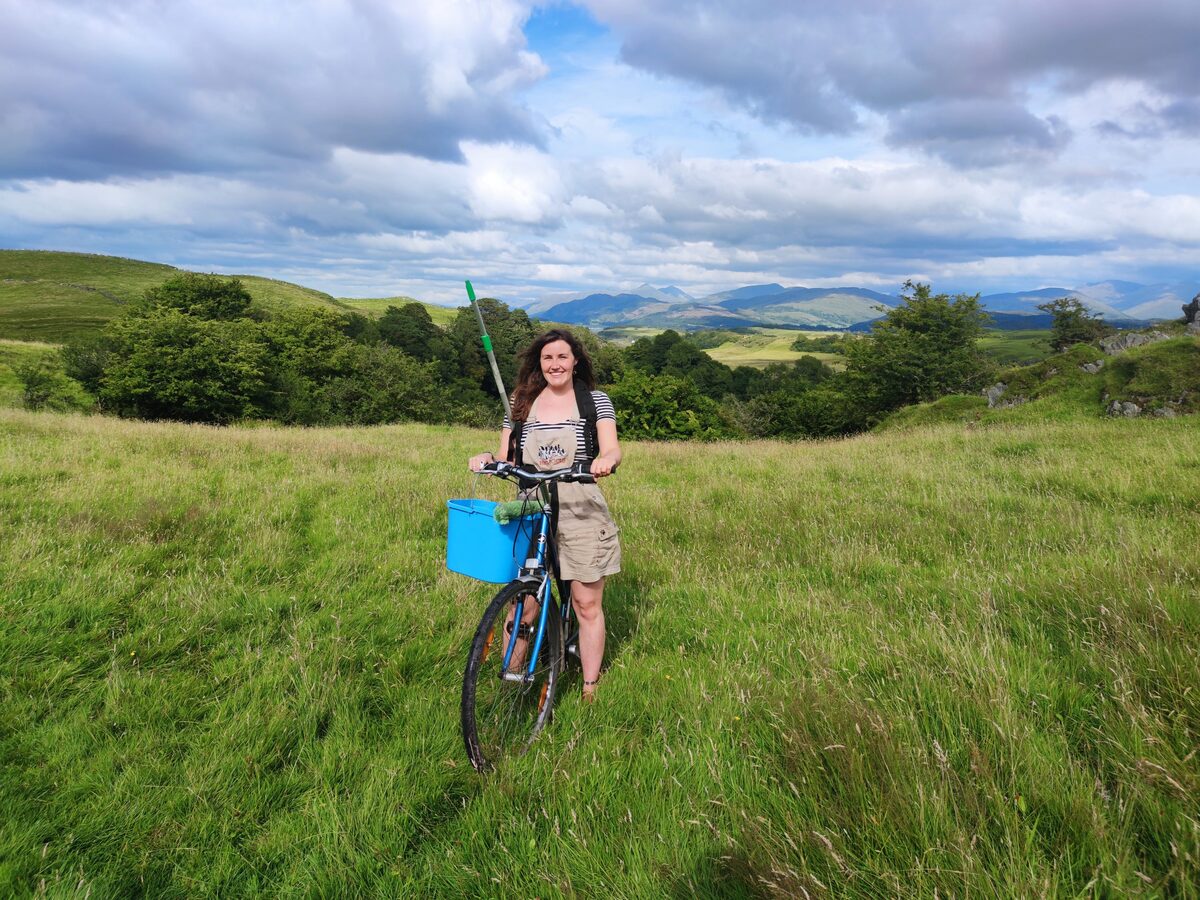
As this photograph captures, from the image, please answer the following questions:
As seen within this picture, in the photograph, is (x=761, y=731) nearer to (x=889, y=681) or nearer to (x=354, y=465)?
(x=889, y=681)

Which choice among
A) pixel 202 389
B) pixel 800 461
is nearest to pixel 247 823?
pixel 800 461

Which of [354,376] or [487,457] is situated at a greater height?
[487,457]

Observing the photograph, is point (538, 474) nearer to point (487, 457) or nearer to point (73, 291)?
point (487, 457)

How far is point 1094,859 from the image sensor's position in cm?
181

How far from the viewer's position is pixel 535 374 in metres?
4.12

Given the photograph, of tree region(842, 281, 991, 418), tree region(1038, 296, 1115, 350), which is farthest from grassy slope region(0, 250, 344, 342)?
tree region(1038, 296, 1115, 350)

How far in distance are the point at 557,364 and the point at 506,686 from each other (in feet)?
7.02

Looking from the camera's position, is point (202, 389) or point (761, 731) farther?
point (202, 389)

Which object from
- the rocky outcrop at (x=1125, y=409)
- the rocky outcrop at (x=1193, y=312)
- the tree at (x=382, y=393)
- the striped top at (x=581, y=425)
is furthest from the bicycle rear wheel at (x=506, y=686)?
the tree at (x=382, y=393)

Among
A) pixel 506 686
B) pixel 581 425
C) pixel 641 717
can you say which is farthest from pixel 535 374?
pixel 641 717

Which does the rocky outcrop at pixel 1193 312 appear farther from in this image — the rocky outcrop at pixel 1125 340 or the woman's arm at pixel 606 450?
the woman's arm at pixel 606 450

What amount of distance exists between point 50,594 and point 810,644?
20.3 ft

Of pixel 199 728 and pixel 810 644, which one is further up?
pixel 810 644

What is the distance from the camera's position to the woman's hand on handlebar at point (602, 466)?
3451 millimetres
